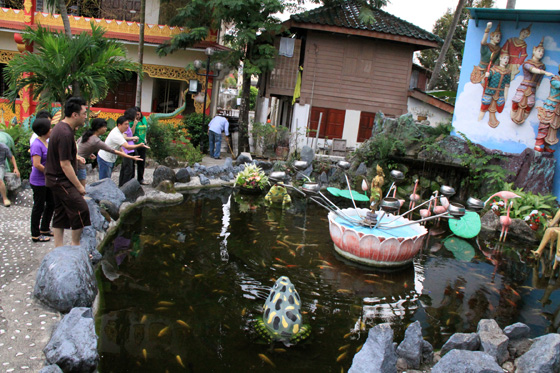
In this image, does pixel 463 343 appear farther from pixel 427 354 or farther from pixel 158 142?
pixel 158 142

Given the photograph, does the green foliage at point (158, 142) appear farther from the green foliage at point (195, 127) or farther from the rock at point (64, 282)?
the rock at point (64, 282)

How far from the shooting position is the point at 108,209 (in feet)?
31.5

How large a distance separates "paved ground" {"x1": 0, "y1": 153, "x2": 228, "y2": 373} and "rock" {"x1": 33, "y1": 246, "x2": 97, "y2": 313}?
135 millimetres

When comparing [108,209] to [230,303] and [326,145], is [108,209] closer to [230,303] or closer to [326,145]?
[230,303]

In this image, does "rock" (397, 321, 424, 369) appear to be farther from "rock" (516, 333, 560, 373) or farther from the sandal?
the sandal

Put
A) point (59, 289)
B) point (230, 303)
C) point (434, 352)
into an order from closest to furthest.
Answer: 1. point (59, 289)
2. point (434, 352)
3. point (230, 303)

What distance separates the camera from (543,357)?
5332 millimetres

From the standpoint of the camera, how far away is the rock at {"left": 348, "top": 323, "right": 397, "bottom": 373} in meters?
4.99

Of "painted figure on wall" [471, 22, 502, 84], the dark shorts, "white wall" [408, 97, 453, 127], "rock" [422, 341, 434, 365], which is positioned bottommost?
"rock" [422, 341, 434, 365]

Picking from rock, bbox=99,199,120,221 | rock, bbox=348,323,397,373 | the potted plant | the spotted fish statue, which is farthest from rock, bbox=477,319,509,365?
the potted plant

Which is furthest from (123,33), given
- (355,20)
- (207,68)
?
(355,20)

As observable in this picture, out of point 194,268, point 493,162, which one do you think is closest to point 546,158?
point 493,162

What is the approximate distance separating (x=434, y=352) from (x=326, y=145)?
14.3 metres

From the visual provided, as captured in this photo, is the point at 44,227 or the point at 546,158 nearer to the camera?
the point at 44,227
